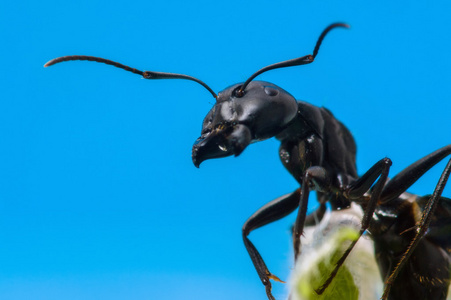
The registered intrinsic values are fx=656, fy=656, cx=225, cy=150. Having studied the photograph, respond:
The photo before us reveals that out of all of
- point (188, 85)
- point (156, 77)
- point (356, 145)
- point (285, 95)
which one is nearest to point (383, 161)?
point (285, 95)

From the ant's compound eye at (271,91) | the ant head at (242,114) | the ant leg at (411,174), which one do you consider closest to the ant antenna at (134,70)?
the ant head at (242,114)

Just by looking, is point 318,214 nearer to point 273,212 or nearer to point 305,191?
point 273,212

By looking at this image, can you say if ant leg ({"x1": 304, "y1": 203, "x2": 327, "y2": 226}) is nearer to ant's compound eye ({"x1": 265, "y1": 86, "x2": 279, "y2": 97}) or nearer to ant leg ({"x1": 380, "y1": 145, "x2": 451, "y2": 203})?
ant leg ({"x1": 380, "y1": 145, "x2": 451, "y2": 203})

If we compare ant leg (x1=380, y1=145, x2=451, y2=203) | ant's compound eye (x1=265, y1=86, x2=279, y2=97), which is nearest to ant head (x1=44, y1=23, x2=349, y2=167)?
ant's compound eye (x1=265, y1=86, x2=279, y2=97)

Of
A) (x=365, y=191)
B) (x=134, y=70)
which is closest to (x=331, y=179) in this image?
(x=365, y=191)

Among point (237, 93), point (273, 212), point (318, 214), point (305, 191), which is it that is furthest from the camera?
point (318, 214)

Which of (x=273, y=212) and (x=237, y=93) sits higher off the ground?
(x=237, y=93)
